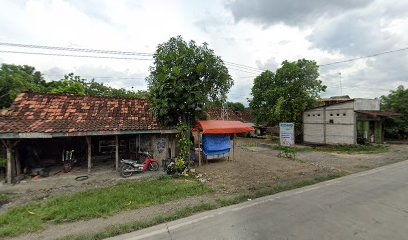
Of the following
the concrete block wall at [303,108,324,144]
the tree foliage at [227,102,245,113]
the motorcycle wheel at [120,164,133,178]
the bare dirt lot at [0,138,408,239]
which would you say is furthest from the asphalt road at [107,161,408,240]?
the tree foliage at [227,102,245,113]

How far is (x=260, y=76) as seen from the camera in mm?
26000

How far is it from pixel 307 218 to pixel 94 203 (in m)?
6.25

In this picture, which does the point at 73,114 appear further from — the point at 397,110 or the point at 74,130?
the point at 397,110

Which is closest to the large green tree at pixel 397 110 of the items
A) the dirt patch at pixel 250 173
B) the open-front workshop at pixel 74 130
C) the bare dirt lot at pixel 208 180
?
the bare dirt lot at pixel 208 180

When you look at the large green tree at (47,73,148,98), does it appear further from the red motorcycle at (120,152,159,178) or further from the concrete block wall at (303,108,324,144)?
the concrete block wall at (303,108,324,144)

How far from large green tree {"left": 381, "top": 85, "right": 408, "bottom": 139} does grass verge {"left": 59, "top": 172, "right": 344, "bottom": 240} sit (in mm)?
20085

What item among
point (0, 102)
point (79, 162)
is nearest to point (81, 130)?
point (79, 162)

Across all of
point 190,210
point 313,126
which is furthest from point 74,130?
point 313,126

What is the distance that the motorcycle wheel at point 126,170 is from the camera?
1011 centimetres

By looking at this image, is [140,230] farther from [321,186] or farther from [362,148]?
[362,148]

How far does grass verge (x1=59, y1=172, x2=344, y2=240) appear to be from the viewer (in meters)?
4.79

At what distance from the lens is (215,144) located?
508 inches

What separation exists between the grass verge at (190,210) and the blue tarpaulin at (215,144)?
5166 mm

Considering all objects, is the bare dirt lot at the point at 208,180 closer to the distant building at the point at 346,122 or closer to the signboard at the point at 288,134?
the signboard at the point at 288,134
